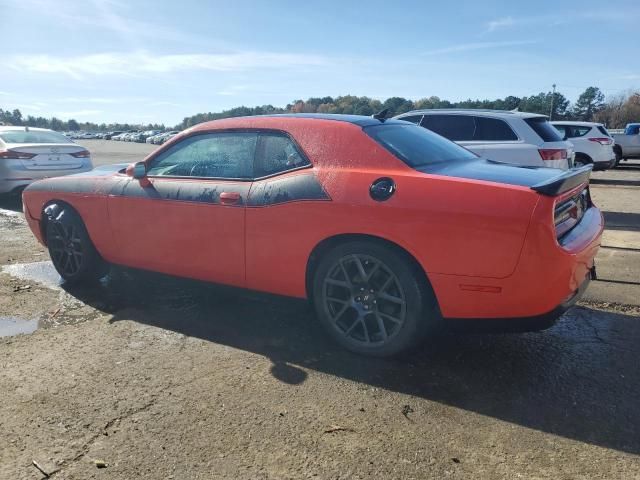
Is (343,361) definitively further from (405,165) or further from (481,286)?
(405,165)

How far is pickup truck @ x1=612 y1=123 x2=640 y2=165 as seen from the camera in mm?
19453

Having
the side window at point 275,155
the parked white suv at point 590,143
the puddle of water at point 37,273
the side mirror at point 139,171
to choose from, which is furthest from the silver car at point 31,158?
the parked white suv at point 590,143

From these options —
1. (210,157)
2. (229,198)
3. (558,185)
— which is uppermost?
(210,157)

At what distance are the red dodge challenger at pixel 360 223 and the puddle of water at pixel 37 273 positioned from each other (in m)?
0.95

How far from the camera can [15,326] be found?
3949 millimetres

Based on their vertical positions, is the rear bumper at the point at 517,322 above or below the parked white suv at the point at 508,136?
below

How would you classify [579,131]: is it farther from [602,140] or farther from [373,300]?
[373,300]

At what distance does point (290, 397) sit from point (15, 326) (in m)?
2.37

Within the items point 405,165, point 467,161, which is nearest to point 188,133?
point 405,165

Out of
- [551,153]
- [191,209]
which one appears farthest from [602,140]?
[191,209]

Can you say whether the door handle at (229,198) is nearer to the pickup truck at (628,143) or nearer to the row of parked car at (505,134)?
the row of parked car at (505,134)

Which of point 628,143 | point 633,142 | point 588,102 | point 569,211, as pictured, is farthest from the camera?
point 588,102

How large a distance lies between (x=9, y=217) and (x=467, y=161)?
25.5ft

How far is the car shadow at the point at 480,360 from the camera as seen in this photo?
2703 mm
